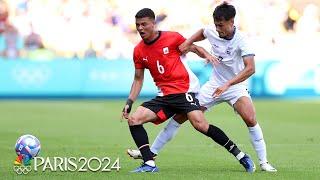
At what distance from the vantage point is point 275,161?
460 inches

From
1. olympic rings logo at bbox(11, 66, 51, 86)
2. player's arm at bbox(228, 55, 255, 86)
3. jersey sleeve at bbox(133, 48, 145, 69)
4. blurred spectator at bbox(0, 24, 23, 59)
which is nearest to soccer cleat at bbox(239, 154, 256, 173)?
player's arm at bbox(228, 55, 255, 86)

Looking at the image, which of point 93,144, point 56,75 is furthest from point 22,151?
point 56,75

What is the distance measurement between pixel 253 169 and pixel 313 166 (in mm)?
990

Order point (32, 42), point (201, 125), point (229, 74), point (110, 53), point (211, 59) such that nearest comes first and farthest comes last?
point (201, 125), point (211, 59), point (229, 74), point (32, 42), point (110, 53)

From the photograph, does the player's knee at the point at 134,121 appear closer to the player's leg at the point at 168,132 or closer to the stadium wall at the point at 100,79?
the player's leg at the point at 168,132

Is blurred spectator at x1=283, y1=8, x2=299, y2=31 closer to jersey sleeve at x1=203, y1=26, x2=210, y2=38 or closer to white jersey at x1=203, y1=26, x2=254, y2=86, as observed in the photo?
white jersey at x1=203, y1=26, x2=254, y2=86

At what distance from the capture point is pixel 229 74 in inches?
419

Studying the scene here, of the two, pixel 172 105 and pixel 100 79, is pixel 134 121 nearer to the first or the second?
pixel 172 105

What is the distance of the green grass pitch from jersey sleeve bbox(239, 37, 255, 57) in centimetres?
136

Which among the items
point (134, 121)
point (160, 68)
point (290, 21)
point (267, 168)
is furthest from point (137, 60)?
point (290, 21)

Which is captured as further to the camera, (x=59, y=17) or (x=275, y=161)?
(x=59, y=17)

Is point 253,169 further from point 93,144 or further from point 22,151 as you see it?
point 93,144

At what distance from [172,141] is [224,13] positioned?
18.0ft

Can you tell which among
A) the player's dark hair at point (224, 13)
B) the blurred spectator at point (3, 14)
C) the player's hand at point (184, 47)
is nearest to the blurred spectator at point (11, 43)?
the blurred spectator at point (3, 14)
